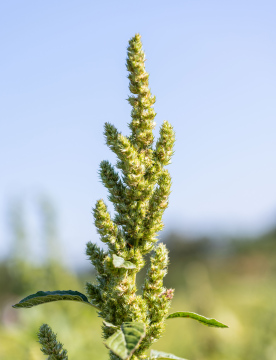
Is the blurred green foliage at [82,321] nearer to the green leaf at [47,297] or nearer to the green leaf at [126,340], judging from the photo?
the green leaf at [47,297]

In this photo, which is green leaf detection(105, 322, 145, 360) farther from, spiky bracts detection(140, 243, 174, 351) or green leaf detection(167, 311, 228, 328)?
green leaf detection(167, 311, 228, 328)

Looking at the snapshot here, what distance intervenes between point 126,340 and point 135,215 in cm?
57

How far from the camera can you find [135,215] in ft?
6.27

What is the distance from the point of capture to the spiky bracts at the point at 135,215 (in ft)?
6.00

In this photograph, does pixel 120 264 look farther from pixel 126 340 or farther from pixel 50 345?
pixel 50 345

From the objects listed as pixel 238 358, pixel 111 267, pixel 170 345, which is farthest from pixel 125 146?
pixel 170 345

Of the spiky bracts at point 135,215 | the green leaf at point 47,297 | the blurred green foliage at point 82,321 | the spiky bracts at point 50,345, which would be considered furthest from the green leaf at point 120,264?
the blurred green foliage at point 82,321

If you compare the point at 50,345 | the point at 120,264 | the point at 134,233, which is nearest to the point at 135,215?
the point at 134,233

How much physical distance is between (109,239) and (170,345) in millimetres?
11125

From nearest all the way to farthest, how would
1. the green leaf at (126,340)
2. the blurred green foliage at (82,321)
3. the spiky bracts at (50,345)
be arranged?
the green leaf at (126,340), the spiky bracts at (50,345), the blurred green foliage at (82,321)

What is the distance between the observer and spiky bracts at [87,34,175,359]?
183cm

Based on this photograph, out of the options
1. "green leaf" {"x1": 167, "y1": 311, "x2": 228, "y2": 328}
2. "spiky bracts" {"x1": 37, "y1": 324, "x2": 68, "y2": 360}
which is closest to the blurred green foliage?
"spiky bracts" {"x1": 37, "y1": 324, "x2": 68, "y2": 360}

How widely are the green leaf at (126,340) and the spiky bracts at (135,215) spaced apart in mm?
235

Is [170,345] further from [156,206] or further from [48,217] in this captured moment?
[156,206]
